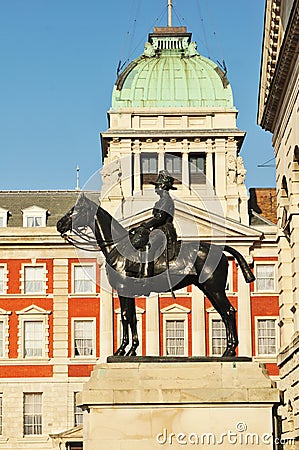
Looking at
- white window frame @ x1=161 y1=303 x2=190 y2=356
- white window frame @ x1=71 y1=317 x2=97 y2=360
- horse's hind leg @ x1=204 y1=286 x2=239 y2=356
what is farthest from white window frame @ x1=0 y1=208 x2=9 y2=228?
horse's hind leg @ x1=204 y1=286 x2=239 y2=356

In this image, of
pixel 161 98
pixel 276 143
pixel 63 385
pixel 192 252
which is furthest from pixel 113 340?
pixel 192 252

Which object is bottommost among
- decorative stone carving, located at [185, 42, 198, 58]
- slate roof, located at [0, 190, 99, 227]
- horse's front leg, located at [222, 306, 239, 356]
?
horse's front leg, located at [222, 306, 239, 356]

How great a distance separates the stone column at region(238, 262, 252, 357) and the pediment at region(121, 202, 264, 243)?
6.77 feet

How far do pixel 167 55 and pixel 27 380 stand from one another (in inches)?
791

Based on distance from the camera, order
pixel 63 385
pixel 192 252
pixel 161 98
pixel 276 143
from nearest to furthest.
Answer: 1. pixel 192 252
2. pixel 276 143
3. pixel 63 385
4. pixel 161 98

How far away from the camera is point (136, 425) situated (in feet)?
68.9

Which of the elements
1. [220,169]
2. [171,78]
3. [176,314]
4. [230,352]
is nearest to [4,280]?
[176,314]

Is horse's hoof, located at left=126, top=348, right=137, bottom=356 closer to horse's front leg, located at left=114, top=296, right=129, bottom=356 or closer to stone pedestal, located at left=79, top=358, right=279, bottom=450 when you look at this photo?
horse's front leg, located at left=114, top=296, right=129, bottom=356

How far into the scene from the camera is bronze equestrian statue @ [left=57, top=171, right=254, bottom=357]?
22219 millimetres

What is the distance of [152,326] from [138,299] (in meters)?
1.57

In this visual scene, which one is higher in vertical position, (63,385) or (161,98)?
(161,98)

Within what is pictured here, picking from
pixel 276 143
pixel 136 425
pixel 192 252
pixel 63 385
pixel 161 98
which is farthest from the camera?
pixel 161 98

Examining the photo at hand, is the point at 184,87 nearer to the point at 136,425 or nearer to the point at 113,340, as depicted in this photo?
the point at 113,340

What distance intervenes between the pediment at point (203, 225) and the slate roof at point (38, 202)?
23.2 ft
